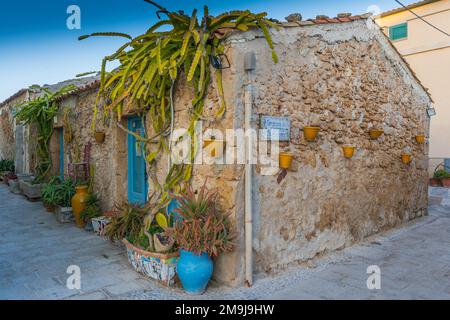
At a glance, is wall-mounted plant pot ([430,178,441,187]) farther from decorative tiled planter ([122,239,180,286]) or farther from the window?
decorative tiled planter ([122,239,180,286])

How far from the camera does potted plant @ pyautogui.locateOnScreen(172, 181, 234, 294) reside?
3.18m

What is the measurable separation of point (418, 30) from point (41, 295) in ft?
44.0

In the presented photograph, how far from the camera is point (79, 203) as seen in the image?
598 centimetres

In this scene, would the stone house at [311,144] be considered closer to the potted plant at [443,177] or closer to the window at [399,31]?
the potted plant at [443,177]

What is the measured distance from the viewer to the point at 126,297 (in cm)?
319

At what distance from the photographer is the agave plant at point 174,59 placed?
3.50 m

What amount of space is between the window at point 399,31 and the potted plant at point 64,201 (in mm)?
12087

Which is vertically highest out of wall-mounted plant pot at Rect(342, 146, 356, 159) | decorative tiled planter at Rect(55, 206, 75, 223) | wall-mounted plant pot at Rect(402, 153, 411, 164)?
wall-mounted plant pot at Rect(342, 146, 356, 159)

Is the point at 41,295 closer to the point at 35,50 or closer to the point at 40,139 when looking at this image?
the point at 35,50

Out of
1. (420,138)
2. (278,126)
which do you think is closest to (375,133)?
(420,138)

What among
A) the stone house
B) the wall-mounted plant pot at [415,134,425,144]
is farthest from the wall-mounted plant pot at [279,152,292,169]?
the wall-mounted plant pot at [415,134,425,144]

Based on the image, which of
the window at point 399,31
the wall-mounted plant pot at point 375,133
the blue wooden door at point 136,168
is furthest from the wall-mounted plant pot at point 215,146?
the window at point 399,31
